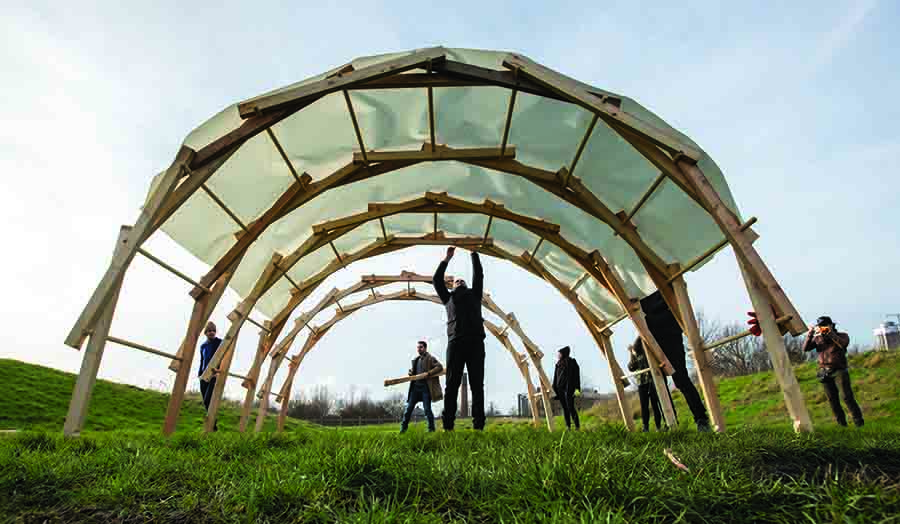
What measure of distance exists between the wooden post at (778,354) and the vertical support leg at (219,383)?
7.58m

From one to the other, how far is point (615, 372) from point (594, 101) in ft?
21.0

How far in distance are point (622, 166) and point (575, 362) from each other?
6970 mm

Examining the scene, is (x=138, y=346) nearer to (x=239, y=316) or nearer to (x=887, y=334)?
(x=239, y=316)

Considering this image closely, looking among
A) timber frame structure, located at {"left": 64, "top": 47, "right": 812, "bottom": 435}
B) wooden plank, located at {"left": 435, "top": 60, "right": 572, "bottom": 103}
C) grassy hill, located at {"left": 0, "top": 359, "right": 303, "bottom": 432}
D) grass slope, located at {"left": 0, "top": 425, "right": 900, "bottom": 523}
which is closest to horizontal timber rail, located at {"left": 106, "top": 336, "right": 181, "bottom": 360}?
timber frame structure, located at {"left": 64, "top": 47, "right": 812, "bottom": 435}

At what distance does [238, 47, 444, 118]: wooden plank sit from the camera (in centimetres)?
644

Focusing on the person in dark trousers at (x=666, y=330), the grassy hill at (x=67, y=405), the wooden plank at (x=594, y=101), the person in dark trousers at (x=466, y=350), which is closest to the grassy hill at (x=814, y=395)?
the person in dark trousers at (x=666, y=330)

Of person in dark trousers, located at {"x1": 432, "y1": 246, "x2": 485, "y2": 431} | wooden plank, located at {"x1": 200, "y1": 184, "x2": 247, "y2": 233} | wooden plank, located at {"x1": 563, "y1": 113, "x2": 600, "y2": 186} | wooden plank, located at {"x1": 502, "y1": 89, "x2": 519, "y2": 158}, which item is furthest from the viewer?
person in dark trousers, located at {"x1": 432, "y1": 246, "x2": 485, "y2": 431}

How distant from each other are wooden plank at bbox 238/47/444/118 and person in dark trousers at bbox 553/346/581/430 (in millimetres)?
9059

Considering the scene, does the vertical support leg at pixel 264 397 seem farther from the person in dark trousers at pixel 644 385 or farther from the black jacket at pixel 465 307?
the person in dark trousers at pixel 644 385

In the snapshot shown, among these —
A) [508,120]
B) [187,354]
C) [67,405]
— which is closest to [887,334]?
[508,120]

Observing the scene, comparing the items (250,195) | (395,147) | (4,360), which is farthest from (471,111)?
(4,360)

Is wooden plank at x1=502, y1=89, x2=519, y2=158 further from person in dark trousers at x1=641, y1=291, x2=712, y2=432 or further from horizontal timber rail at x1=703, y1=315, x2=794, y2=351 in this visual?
horizontal timber rail at x1=703, y1=315, x2=794, y2=351

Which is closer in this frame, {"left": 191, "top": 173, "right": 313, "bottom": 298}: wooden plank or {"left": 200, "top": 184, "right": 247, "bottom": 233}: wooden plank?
{"left": 200, "top": 184, "right": 247, "bottom": 233}: wooden plank

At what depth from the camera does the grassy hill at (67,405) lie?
16.9 metres
